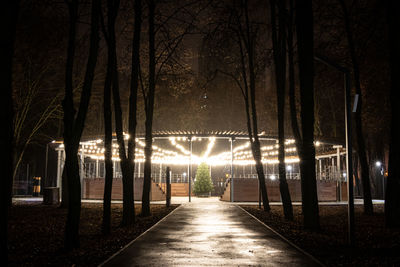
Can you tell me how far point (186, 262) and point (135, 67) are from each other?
9.60m

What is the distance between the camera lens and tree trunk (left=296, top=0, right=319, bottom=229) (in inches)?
502

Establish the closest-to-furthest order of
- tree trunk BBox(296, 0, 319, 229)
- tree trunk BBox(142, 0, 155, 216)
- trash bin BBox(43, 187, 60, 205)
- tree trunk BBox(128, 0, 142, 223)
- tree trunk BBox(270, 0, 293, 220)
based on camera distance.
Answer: tree trunk BBox(296, 0, 319, 229)
tree trunk BBox(128, 0, 142, 223)
tree trunk BBox(270, 0, 293, 220)
tree trunk BBox(142, 0, 155, 216)
trash bin BBox(43, 187, 60, 205)

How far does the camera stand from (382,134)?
38094 mm

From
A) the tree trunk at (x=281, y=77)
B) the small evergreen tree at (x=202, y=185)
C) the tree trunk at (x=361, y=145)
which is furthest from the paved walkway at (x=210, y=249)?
the small evergreen tree at (x=202, y=185)

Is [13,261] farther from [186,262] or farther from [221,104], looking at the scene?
[221,104]

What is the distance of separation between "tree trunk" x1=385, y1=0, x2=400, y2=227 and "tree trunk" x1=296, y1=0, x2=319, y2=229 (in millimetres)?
2729

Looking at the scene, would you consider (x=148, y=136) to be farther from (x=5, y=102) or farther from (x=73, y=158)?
(x=5, y=102)

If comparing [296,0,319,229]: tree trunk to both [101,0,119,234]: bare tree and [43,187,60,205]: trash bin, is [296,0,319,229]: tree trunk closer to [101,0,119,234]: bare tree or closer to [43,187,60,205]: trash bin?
[101,0,119,234]: bare tree

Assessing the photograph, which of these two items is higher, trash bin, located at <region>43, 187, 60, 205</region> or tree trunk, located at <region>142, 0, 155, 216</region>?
tree trunk, located at <region>142, 0, 155, 216</region>

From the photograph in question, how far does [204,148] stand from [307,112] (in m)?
24.4

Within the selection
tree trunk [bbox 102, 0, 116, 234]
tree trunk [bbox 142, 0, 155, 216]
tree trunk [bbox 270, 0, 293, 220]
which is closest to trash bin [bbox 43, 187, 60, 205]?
tree trunk [bbox 142, 0, 155, 216]

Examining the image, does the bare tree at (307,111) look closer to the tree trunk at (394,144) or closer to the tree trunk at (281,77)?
the tree trunk at (394,144)

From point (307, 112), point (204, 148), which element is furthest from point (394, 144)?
point (204, 148)

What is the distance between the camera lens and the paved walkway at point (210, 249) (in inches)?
305
